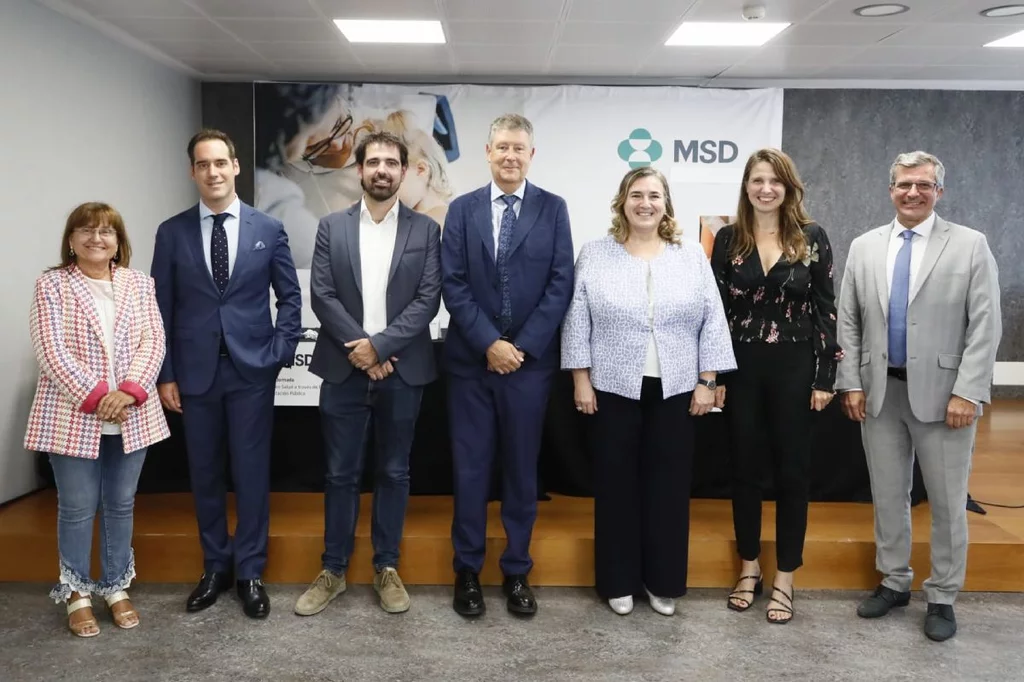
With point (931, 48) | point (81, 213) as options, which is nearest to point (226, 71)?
point (81, 213)

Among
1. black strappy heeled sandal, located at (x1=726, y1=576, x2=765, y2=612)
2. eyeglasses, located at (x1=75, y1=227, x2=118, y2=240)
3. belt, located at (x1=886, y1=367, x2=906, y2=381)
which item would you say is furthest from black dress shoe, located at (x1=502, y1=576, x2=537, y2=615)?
eyeglasses, located at (x1=75, y1=227, x2=118, y2=240)

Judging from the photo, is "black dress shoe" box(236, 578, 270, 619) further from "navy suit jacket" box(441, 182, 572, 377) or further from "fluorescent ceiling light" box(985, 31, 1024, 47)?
"fluorescent ceiling light" box(985, 31, 1024, 47)

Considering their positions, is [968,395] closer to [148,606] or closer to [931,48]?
[148,606]

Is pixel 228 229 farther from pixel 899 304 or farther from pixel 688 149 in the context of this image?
pixel 688 149

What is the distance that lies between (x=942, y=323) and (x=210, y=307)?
8.32 feet

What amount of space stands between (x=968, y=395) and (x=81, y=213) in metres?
3.00

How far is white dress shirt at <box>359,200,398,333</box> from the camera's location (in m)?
2.90

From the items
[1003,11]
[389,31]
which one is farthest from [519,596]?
[1003,11]

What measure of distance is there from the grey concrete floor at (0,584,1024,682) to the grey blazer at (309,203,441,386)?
2.92 ft

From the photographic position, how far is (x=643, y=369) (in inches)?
111

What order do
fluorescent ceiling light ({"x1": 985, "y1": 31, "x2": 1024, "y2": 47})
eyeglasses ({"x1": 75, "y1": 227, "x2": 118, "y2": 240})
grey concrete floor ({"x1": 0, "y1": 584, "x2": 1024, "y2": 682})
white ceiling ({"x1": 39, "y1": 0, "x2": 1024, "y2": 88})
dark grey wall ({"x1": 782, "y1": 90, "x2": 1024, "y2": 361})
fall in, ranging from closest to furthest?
grey concrete floor ({"x1": 0, "y1": 584, "x2": 1024, "y2": 682})
eyeglasses ({"x1": 75, "y1": 227, "x2": 118, "y2": 240})
white ceiling ({"x1": 39, "y1": 0, "x2": 1024, "y2": 88})
fluorescent ceiling light ({"x1": 985, "y1": 31, "x2": 1024, "y2": 47})
dark grey wall ({"x1": 782, "y1": 90, "x2": 1024, "y2": 361})

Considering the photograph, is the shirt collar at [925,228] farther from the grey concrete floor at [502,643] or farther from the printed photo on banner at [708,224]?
the printed photo on banner at [708,224]

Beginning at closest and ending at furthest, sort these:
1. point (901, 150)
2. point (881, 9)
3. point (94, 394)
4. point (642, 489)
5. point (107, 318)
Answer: point (94, 394) → point (107, 318) → point (642, 489) → point (881, 9) → point (901, 150)

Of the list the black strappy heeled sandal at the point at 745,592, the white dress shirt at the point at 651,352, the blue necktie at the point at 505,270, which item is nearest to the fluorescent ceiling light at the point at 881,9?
the white dress shirt at the point at 651,352
